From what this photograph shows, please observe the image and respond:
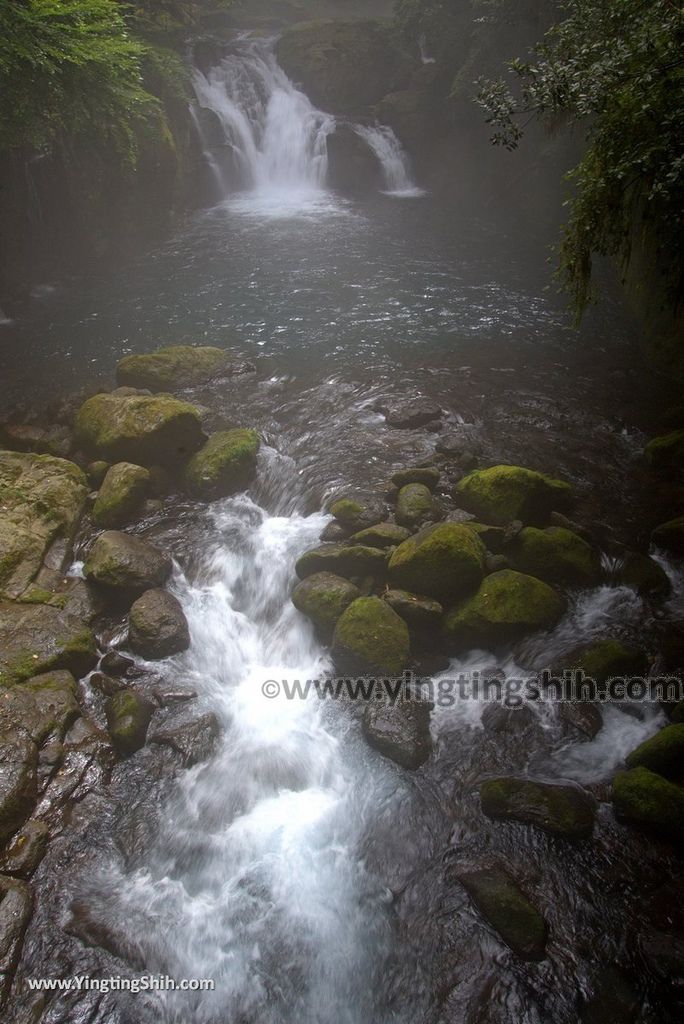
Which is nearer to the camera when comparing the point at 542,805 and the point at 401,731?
the point at 542,805

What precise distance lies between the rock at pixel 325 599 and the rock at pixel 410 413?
14.0 feet

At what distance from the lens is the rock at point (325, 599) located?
24.4 ft

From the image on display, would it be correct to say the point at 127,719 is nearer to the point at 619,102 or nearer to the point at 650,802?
the point at 650,802

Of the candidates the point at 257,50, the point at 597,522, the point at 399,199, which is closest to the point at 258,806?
the point at 597,522

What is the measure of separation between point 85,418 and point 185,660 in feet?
17.4

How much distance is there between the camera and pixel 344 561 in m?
7.92

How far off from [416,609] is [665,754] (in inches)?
117

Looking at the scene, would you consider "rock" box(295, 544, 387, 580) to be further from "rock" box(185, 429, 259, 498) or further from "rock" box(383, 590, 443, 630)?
"rock" box(185, 429, 259, 498)

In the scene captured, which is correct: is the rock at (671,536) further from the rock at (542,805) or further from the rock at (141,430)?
the rock at (141,430)

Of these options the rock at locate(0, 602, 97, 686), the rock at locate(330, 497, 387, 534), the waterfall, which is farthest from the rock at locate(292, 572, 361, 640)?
the waterfall

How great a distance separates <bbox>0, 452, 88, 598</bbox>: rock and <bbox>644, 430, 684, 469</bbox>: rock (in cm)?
931

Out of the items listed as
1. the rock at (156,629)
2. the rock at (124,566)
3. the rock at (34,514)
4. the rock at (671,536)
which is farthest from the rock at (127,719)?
the rock at (671,536)

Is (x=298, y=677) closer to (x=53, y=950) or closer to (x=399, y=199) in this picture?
(x=53, y=950)

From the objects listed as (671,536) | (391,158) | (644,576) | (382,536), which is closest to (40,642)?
(382,536)
